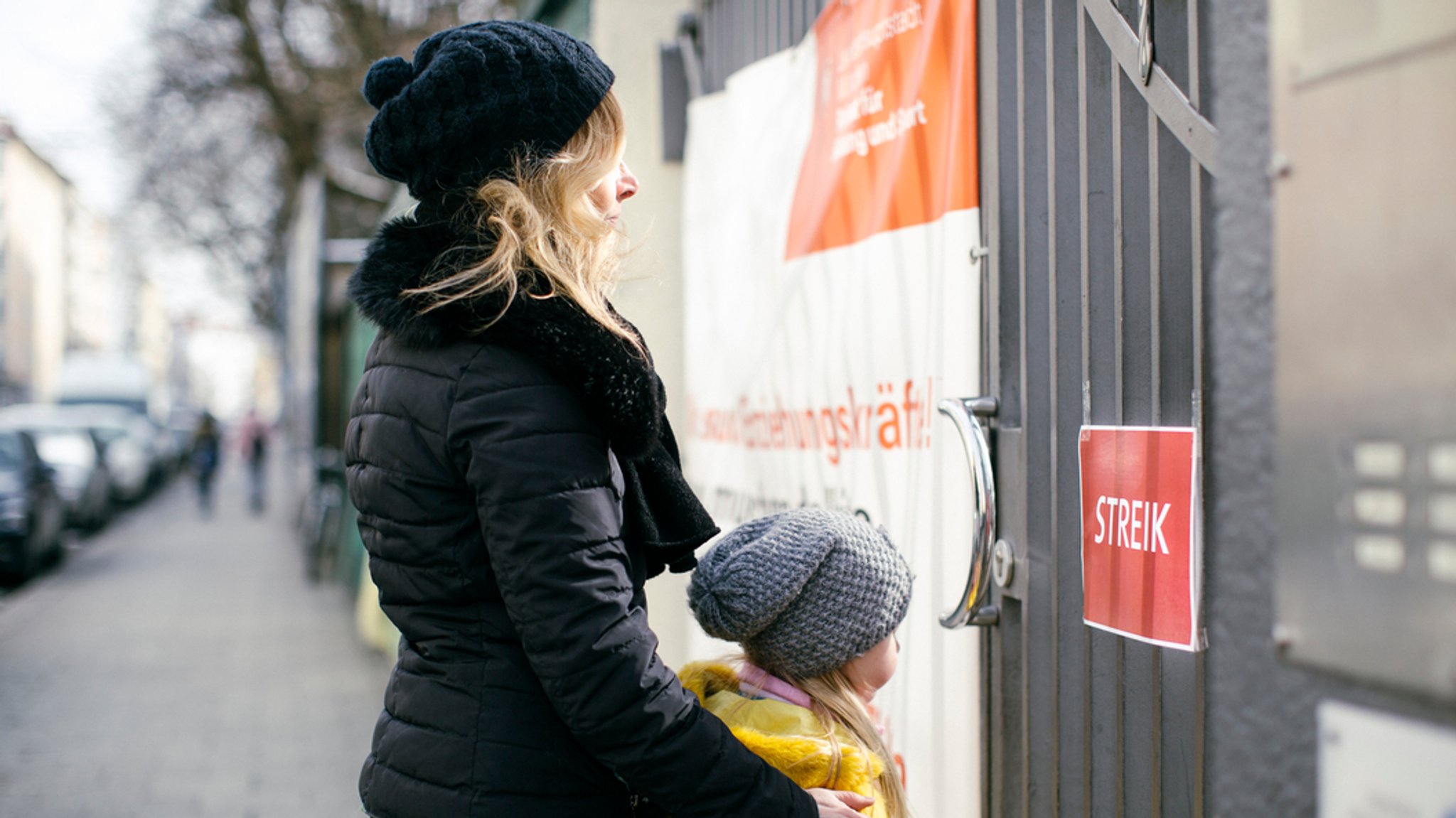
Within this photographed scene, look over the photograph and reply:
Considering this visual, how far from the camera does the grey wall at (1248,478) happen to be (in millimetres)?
905

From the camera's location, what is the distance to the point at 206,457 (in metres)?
19.6

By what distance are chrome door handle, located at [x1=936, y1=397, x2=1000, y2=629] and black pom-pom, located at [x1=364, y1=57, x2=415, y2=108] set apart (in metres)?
1.11

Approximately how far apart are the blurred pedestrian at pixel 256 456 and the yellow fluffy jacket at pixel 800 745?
20094 millimetres

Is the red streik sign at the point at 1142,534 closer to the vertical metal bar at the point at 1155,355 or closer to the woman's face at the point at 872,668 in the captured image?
the vertical metal bar at the point at 1155,355

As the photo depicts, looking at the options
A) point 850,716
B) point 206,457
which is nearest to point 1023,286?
point 850,716

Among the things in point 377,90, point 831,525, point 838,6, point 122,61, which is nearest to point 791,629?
point 831,525

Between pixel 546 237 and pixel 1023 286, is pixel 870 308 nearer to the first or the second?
pixel 1023 286

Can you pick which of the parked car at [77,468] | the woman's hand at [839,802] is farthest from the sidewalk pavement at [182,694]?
the woman's hand at [839,802]

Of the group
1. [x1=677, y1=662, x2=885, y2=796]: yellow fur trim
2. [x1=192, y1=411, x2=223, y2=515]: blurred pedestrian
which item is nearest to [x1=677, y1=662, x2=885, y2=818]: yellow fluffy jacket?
[x1=677, y1=662, x2=885, y2=796]: yellow fur trim

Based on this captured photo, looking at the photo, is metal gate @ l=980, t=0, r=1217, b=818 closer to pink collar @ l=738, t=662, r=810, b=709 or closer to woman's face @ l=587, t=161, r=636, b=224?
pink collar @ l=738, t=662, r=810, b=709

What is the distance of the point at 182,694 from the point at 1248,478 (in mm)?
7513

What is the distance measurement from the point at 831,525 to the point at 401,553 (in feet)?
2.08

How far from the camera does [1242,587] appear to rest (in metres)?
0.95

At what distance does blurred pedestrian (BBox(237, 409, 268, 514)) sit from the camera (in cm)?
2025
